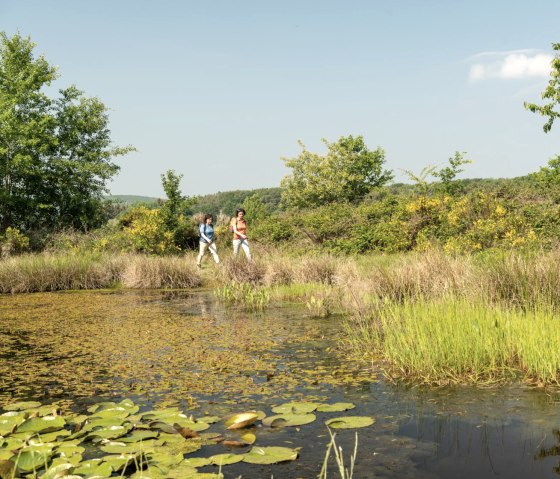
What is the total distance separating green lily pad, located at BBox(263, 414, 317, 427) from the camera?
12.2 feet

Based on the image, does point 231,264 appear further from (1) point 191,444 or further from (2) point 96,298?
(1) point 191,444

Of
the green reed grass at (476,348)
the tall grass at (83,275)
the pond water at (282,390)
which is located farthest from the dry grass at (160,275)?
the green reed grass at (476,348)

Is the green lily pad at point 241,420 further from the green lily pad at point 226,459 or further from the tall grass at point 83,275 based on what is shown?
the tall grass at point 83,275

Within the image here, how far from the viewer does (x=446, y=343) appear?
15.9 feet

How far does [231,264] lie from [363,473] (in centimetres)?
1039

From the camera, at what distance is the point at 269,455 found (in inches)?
125

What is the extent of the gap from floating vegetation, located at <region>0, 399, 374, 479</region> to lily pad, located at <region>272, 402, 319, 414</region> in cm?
2

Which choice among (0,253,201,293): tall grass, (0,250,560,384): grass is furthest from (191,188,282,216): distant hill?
(0,250,560,384): grass

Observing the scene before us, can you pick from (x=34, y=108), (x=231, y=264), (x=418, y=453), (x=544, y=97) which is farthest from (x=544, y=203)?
(x=34, y=108)

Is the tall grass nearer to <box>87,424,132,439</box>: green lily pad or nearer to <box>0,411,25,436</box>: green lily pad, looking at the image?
<box>0,411,25,436</box>: green lily pad

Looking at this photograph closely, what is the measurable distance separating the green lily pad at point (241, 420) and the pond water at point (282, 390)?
83 mm

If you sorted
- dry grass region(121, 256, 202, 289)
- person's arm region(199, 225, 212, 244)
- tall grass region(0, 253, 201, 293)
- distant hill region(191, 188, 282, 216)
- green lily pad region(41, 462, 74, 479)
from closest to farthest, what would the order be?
1. green lily pad region(41, 462, 74, 479)
2. tall grass region(0, 253, 201, 293)
3. dry grass region(121, 256, 202, 289)
4. person's arm region(199, 225, 212, 244)
5. distant hill region(191, 188, 282, 216)

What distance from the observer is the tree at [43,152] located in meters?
26.5

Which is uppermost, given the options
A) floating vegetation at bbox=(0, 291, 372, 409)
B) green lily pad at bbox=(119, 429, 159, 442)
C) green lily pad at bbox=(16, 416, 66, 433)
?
green lily pad at bbox=(16, 416, 66, 433)
